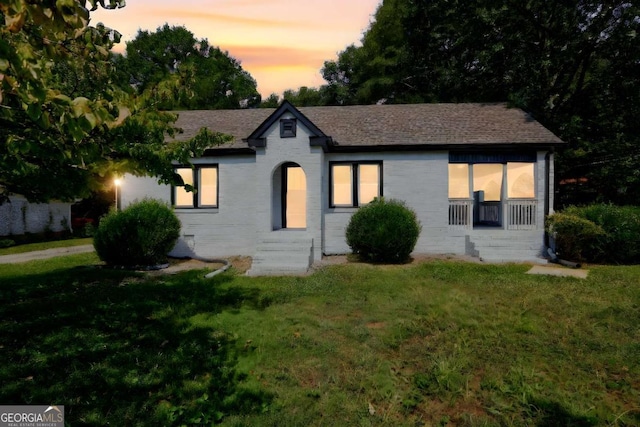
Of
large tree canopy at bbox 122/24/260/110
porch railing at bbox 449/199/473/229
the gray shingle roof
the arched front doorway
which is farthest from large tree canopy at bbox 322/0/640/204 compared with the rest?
large tree canopy at bbox 122/24/260/110

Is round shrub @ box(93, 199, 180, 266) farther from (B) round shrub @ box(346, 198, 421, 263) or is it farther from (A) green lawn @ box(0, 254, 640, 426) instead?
(B) round shrub @ box(346, 198, 421, 263)

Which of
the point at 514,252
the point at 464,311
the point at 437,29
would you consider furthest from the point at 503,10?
the point at 464,311

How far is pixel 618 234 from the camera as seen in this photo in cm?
1066

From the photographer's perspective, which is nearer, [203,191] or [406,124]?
[203,191]

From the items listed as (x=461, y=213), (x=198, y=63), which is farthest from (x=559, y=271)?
(x=198, y=63)

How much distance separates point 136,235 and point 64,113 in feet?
31.8

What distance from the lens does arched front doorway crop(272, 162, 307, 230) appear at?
1366 centimetres

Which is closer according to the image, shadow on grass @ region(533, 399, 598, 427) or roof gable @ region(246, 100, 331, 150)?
shadow on grass @ region(533, 399, 598, 427)

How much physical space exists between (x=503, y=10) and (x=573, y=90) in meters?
7.08

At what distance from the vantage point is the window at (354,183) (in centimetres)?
1300

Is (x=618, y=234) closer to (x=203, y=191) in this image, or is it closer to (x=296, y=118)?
(x=296, y=118)

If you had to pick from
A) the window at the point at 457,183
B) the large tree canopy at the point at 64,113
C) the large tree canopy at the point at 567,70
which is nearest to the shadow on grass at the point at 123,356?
the large tree canopy at the point at 64,113

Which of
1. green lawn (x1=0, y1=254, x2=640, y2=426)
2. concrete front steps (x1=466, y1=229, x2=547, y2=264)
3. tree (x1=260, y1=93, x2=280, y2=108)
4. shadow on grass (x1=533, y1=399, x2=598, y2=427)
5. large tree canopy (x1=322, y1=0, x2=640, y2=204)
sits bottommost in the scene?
shadow on grass (x1=533, y1=399, x2=598, y2=427)

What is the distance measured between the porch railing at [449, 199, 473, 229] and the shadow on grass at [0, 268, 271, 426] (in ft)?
28.4
